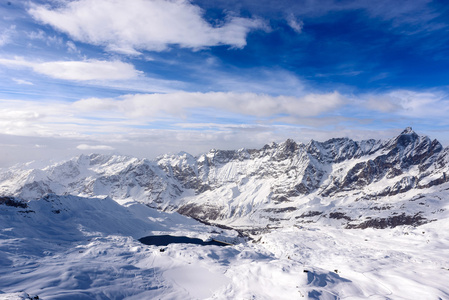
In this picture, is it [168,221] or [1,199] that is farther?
[168,221]

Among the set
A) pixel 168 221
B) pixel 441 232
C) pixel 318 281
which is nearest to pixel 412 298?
pixel 318 281

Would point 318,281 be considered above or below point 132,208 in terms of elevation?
above

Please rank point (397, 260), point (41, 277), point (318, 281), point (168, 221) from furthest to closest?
point (168, 221), point (397, 260), point (41, 277), point (318, 281)

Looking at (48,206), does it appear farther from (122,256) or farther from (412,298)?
(412,298)

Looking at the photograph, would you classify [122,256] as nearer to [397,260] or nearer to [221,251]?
[221,251]

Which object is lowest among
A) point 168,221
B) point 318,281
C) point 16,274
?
point 168,221

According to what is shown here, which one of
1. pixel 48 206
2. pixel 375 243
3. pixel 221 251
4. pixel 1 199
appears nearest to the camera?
pixel 221 251
